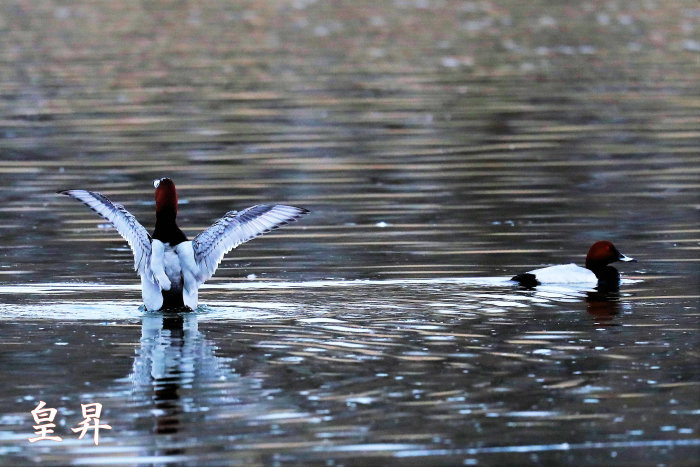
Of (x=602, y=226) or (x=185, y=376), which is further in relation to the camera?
(x=602, y=226)

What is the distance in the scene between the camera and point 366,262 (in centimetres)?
1473

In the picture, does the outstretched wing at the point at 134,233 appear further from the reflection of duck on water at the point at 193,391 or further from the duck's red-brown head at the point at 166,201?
the reflection of duck on water at the point at 193,391

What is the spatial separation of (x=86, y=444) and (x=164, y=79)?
27.5 meters

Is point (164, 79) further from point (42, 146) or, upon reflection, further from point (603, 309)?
point (603, 309)

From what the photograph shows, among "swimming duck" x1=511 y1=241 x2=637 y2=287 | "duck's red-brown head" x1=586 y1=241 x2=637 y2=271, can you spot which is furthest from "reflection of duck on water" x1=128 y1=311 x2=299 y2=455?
"duck's red-brown head" x1=586 y1=241 x2=637 y2=271

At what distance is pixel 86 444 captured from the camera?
845cm

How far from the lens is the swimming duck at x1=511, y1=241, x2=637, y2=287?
13516 millimetres

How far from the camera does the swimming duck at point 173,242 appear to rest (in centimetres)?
1234

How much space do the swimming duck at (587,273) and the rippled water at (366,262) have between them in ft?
0.81

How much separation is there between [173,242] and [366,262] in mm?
2640

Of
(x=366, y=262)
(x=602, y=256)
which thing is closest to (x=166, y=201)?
(x=366, y=262)

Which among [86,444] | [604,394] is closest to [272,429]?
[86,444]

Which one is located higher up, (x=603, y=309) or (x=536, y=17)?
(x=536, y=17)

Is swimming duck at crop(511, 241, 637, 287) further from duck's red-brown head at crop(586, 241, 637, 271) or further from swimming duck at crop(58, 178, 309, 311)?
swimming duck at crop(58, 178, 309, 311)
